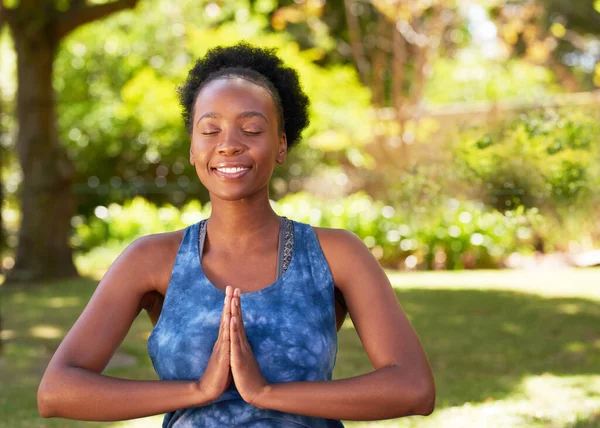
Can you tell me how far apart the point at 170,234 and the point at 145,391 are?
0.45m

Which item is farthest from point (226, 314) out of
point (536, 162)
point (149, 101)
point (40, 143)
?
point (149, 101)

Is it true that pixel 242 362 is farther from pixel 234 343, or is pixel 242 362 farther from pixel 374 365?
pixel 374 365

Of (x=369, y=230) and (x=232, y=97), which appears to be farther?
(x=369, y=230)

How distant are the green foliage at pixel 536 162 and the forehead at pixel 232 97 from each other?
2288mm

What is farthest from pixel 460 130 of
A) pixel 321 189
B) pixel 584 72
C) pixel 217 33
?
pixel 584 72

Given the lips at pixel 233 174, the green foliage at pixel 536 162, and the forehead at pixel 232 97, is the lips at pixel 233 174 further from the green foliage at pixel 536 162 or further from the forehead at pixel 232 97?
the green foliage at pixel 536 162

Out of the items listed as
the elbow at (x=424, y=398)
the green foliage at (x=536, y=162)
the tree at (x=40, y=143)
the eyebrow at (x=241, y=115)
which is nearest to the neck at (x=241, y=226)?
the eyebrow at (x=241, y=115)

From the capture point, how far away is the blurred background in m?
5.11

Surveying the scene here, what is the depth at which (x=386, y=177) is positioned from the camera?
1193 cm

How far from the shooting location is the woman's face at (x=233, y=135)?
90.4 inches

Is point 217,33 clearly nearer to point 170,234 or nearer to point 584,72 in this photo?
point 584,72

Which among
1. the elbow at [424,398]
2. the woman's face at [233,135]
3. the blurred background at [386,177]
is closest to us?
the elbow at [424,398]

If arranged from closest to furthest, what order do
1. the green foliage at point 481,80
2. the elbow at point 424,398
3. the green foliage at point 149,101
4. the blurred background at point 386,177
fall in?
the elbow at point 424,398, the blurred background at point 386,177, the green foliage at point 149,101, the green foliage at point 481,80

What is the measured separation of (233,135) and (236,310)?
1.50 feet
